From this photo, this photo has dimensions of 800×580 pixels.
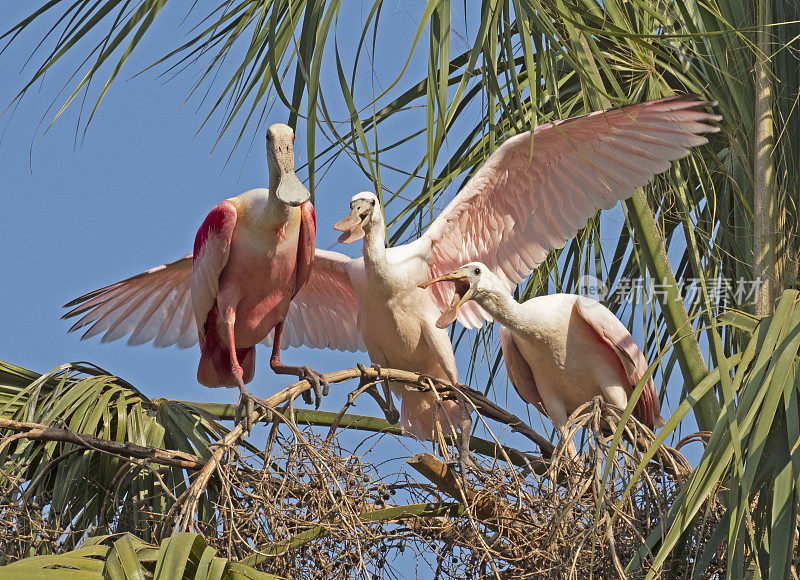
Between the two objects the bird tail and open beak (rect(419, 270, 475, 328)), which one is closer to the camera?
open beak (rect(419, 270, 475, 328))

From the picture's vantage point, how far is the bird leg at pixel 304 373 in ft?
15.3

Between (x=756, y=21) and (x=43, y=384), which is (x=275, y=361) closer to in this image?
(x=43, y=384)

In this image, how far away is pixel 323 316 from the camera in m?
6.45

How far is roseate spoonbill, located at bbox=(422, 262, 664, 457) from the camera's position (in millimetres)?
5156

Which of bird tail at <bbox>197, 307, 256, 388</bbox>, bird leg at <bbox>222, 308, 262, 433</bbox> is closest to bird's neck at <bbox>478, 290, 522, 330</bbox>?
bird leg at <bbox>222, 308, 262, 433</bbox>

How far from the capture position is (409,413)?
5.88 m

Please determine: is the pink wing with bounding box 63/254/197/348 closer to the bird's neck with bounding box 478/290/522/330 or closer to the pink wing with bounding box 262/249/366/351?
the pink wing with bounding box 262/249/366/351

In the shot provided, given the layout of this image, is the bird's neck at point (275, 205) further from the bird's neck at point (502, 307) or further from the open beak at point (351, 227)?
the bird's neck at point (502, 307)

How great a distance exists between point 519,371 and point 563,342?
0.51m

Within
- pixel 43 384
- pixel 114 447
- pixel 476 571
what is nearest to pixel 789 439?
pixel 476 571

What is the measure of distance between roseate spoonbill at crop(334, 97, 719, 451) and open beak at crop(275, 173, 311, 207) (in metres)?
0.35

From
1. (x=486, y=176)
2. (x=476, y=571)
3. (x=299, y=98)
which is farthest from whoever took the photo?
(x=486, y=176)

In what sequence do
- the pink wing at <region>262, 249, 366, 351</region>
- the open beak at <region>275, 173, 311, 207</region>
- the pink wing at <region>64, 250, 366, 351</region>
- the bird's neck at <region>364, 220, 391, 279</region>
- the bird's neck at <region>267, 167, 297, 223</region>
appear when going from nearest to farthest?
the open beak at <region>275, 173, 311, 207</region>, the bird's neck at <region>267, 167, 297, 223</region>, the bird's neck at <region>364, 220, 391, 279</region>, the pink wing at <region>64, 250, 366, 351</region>, the pink wing at <region>262, 249, 366, 351</region>

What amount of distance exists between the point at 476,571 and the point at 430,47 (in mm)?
1889
